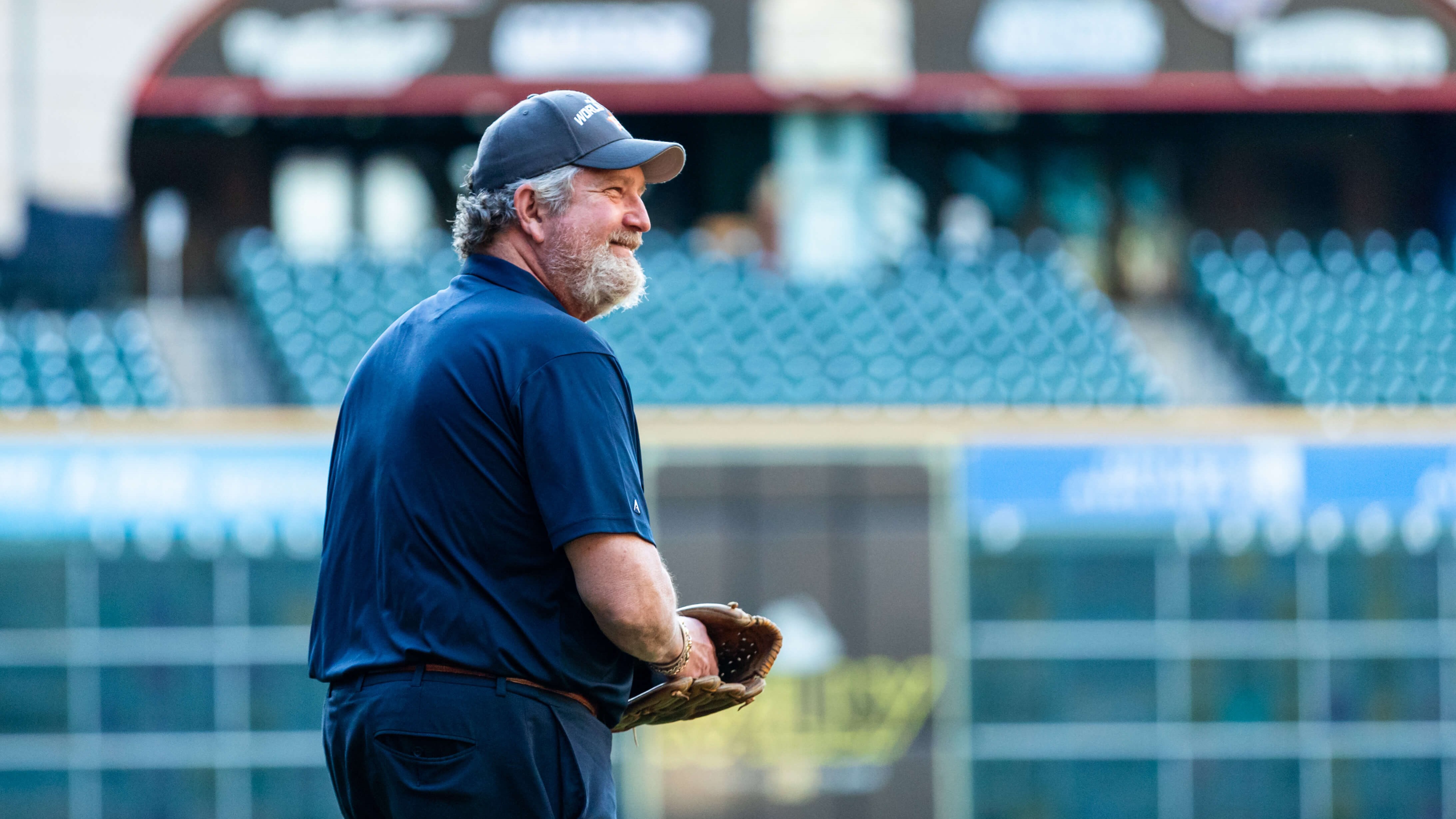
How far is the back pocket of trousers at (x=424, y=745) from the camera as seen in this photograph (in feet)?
6.97

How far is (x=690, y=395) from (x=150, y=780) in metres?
4.26

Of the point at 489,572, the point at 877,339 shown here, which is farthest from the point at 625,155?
the point at 877,339

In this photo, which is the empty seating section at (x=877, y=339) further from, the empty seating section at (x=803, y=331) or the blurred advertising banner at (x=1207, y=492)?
the blurred advertising banner at (x=1207, y=492)

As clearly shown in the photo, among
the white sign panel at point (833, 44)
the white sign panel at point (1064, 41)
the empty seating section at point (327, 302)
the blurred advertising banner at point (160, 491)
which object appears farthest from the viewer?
the white sign panel at point (1064, 41)

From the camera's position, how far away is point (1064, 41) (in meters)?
13.4

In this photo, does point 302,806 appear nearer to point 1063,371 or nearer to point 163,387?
point 163,387

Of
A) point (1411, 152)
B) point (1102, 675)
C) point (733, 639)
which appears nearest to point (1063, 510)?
point (1102, 675)

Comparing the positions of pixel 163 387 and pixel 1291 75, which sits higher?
pixel 1291 75

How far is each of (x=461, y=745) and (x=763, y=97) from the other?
1154 cm

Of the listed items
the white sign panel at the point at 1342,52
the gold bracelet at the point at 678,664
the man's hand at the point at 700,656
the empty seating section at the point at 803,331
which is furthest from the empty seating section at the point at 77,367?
the gold bracelet at the point at 678,664

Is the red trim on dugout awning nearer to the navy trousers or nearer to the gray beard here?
the gray beard

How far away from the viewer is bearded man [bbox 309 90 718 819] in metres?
2.12

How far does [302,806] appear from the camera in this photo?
10.7 m

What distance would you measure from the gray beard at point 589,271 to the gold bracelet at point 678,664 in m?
0.46
